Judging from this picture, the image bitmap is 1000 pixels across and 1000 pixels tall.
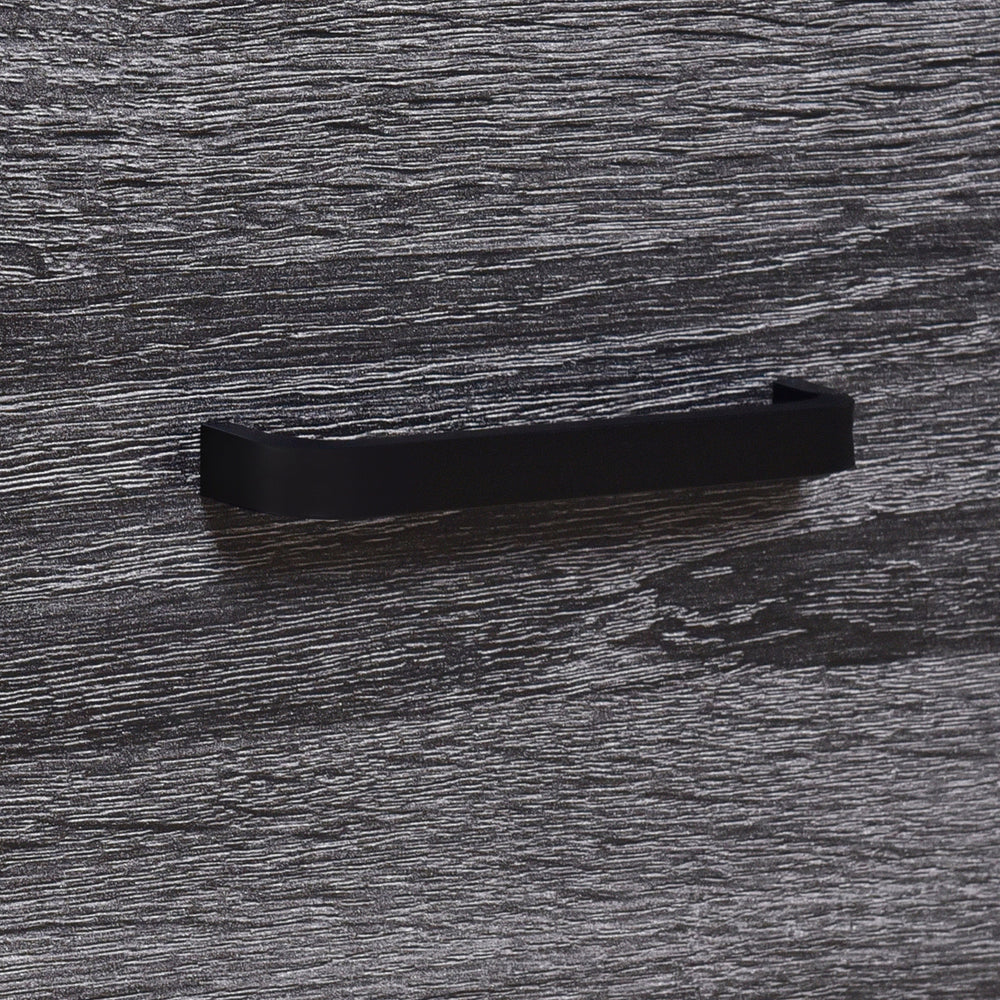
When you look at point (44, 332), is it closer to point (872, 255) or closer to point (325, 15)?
point (325, 15)

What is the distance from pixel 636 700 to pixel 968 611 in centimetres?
11

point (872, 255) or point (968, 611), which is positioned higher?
point (872, 255)

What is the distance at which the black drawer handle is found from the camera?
302mm

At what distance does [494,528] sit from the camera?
0.34m

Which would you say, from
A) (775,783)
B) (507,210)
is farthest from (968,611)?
(507,210)

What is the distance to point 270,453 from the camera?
0.30 meters

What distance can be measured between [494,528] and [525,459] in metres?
0.03

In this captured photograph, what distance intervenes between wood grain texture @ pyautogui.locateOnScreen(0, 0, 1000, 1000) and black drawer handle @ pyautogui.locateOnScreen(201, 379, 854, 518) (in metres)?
0.02

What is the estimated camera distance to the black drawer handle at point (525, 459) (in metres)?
0.30

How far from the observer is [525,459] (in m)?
0.32

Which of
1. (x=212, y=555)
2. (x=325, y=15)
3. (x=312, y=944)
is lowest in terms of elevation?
(x=312, y=944)

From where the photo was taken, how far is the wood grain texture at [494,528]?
12.2 inches

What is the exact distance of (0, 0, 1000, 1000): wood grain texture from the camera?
1.02ft

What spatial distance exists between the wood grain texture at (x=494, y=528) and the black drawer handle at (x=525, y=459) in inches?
0.8
